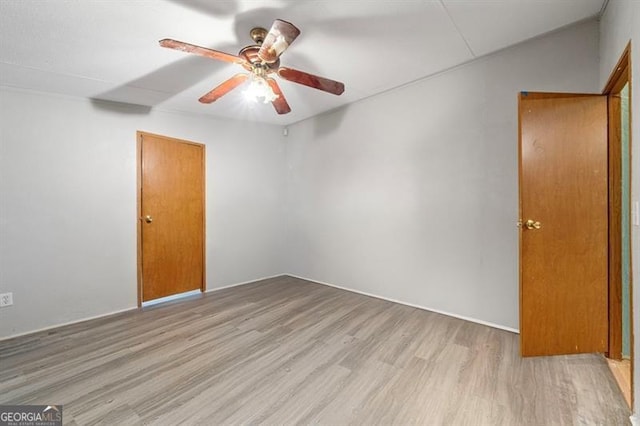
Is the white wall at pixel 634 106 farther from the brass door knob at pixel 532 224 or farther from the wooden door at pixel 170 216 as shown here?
the wooden door at pixel 170 216

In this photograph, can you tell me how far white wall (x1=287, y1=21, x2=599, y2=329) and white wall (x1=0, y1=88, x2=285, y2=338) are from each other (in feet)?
5.84

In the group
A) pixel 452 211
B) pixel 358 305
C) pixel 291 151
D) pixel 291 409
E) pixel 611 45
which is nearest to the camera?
pixel 291 409

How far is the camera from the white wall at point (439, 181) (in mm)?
2359

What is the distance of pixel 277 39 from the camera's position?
1625 mm

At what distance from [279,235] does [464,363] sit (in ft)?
10.4

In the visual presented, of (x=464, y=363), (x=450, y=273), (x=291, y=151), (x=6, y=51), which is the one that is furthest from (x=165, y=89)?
(x=464, y=363)

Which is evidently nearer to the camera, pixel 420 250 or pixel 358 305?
pixel 420 250

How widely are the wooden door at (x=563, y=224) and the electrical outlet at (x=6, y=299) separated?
4.32 metres

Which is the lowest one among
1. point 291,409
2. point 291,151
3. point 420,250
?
point 291,409

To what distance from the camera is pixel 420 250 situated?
9.76 feet

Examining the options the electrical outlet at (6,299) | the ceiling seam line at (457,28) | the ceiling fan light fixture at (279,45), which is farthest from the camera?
the electrical outlet at (6,299)

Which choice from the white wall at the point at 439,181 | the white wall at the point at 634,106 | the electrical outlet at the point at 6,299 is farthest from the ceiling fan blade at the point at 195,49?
the electrical outlet at the point at 6,299

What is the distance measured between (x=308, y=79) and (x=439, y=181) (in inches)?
65.0

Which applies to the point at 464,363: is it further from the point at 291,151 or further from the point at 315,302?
the point at 291,151
